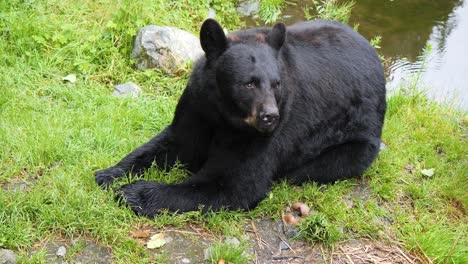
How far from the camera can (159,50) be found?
688 cm

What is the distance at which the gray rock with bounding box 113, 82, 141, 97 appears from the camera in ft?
20.8

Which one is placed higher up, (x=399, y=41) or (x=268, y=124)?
(x=268, y=124)

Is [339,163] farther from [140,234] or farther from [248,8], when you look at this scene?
[248,8]

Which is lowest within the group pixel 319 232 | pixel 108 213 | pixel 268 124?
pixel 319 232

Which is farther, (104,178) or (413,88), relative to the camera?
(413,88)

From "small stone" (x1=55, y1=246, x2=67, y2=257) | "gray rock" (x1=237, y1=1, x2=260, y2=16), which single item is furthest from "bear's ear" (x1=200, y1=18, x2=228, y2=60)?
"gray rock" (x1=237, y1=1, x2=260, y2=16)

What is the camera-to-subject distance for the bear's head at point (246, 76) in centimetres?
410

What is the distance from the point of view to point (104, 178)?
4.59 metres

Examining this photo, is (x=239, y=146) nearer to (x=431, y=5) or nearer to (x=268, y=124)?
(x=268, y=124)

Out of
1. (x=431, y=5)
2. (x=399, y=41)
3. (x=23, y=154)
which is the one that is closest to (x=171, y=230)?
(x=23, y=154)

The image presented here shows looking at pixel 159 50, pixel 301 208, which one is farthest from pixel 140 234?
pixel 159 50

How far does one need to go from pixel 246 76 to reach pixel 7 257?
1.99 metres

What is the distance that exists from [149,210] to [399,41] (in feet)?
21.2

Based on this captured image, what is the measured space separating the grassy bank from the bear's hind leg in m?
0.09
